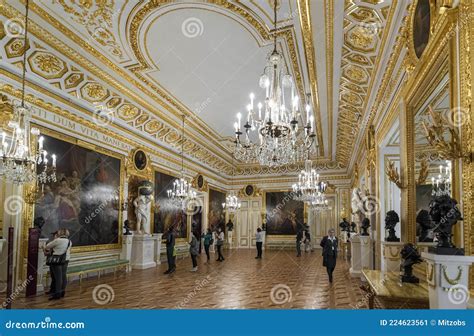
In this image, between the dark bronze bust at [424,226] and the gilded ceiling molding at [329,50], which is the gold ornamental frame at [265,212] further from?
the dark bronze bust at [424,226]

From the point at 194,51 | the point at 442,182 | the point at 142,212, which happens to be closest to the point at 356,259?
the point at 442,182

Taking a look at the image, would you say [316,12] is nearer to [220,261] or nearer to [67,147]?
[67,147]

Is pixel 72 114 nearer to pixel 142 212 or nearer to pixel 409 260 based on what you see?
pixel 142 212

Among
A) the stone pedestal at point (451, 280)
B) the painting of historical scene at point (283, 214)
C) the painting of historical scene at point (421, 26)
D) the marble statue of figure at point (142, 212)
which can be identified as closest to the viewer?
the stone pedestal at point (451, 280)

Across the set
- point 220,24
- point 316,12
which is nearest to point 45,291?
point 220,24

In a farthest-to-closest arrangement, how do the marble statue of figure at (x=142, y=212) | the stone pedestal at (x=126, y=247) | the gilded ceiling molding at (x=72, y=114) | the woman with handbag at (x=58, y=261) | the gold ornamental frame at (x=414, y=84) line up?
the marble statue of figure at (x=142, y=212) → the stone pedestal at (x=126, y=247) → the gilded ceiling molding at (x=72, y=114) → the woman with handbag at (x=58, y=261) → the gold ornamental frame at (x=414, y=84)

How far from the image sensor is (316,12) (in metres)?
5.68

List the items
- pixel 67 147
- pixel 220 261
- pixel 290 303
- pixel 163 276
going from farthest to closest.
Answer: pixel 220 261
pixel 163 276
pixel 67 147
pixel 290 303

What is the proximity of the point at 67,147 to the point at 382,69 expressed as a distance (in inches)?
283

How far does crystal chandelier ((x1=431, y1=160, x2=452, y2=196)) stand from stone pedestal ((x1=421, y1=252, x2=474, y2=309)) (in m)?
1.84

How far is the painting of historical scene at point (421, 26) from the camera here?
14.1 ft

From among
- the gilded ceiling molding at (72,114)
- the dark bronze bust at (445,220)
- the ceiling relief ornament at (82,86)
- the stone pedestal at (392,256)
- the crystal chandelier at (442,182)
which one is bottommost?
the stone pedestal at (392,256)

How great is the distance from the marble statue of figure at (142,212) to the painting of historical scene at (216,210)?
21.1ft

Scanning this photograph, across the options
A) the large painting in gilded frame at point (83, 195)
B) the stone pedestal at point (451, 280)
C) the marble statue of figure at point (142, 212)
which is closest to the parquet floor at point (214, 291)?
the large painting in gilded frame at point (83, 195)
